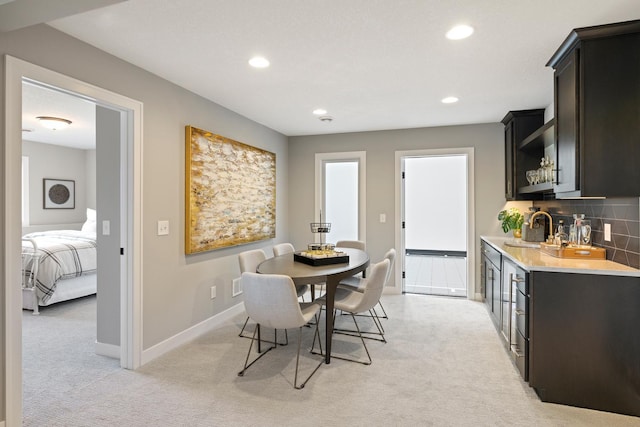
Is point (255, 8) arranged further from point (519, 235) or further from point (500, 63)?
point (519, 235)

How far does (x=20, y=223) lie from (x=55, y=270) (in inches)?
113

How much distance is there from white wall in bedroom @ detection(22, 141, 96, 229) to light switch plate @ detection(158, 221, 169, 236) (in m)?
5.45

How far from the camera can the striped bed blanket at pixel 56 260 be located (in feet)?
13.8

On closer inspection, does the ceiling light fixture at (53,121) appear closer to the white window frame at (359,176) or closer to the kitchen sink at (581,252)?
the white window frame at (359,176)

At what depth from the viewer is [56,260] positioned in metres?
4.33

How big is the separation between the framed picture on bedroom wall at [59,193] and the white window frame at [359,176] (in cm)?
550

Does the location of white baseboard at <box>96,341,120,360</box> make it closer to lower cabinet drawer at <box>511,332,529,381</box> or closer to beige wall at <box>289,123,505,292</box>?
beige wall at <box>289,123,505,292</box>

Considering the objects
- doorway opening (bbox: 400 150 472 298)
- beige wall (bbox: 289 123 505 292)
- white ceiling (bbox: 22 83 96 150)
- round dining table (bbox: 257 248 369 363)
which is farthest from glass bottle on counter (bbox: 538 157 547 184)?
doorway opening (bbox: 400 150 472 298)

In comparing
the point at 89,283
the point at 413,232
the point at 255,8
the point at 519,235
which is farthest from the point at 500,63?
the point at 413,232

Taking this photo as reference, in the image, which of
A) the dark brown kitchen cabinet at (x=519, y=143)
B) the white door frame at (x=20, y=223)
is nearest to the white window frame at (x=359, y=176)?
the dark brown kitchen cabinet at (x=519, y=143)

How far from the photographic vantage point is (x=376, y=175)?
511 cm

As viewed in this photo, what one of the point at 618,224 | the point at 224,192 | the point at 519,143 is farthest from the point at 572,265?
the point at 224,192

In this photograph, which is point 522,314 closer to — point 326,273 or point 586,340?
point 586,340

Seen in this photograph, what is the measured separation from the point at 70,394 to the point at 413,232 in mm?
7560
